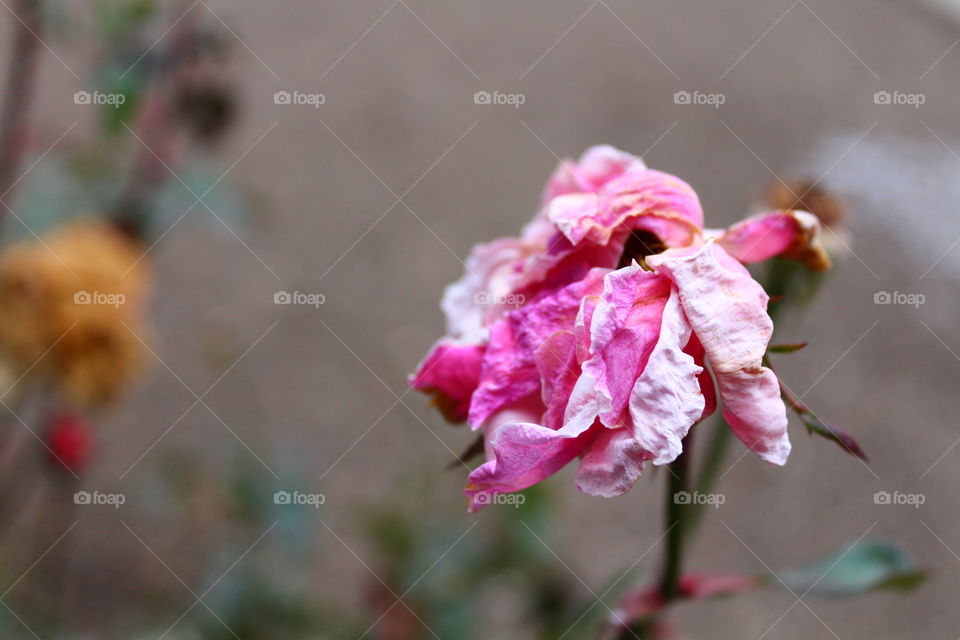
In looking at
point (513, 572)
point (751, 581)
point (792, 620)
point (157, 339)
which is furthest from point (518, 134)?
point (751, 581)

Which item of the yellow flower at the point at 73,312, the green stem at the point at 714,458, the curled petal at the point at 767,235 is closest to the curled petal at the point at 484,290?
the curled petal at the point at 767,235

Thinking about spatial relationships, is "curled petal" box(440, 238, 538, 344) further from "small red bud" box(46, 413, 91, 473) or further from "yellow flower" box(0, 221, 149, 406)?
"small red bud" box(46, 413, 91, 473)

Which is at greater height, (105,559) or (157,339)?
(157,339)

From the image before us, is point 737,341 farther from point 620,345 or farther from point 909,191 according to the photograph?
point 909,191

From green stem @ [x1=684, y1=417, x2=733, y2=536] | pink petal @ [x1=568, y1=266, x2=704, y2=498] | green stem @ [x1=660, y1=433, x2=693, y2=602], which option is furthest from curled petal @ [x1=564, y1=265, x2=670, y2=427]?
green stem @ [x1=684, y1=417, x2=733, y2=536]

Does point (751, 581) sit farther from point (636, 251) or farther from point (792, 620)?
point (792, 620)

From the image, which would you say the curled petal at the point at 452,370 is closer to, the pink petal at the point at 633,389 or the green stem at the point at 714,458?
the pink petal at the point at 633,389
